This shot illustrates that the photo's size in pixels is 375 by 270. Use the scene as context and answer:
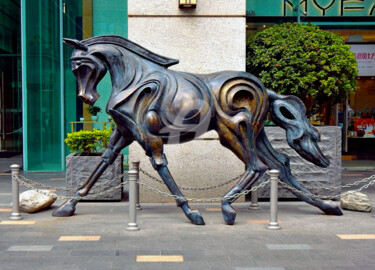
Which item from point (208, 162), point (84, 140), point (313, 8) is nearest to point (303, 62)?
point (208, 162)

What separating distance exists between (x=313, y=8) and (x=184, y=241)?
30.8 feet

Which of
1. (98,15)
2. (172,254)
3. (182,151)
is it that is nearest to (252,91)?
(182,151)

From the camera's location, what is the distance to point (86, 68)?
6.51 meters

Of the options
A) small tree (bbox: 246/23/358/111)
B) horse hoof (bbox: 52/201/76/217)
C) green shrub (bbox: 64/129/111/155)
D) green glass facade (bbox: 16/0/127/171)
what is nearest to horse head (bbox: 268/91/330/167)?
small tree (bbox: 246/23/358/111)

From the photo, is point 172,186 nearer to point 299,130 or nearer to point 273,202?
point 273,202

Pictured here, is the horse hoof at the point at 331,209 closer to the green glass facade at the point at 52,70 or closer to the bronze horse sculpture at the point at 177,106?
the bronze horse sculpture at the point at 177,106

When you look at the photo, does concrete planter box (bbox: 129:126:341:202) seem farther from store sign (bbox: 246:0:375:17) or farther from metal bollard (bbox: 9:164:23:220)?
store sign (bbox: 246:0:375:17)

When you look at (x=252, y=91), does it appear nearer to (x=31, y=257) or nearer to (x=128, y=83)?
(x=128, y=83)

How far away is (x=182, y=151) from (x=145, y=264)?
3500 millimetres

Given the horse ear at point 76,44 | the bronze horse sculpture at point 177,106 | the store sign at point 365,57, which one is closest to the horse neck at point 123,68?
the bronze horse sculpture at point 177,106

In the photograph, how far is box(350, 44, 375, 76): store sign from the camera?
45.5 feet

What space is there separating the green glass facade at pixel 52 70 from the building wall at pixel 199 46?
4.27 meters

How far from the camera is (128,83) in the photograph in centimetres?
652

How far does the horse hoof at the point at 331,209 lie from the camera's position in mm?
7059
